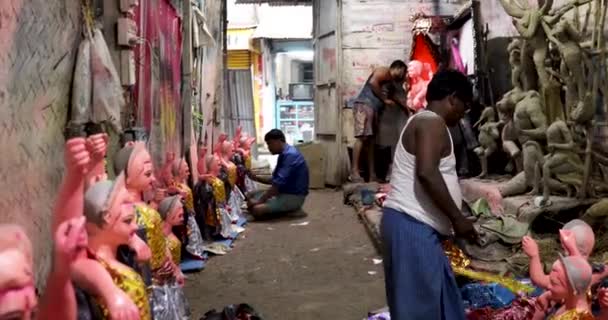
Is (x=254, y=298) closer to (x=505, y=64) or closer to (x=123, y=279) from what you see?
(x=123, y=279)

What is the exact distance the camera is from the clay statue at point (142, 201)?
3.38 m

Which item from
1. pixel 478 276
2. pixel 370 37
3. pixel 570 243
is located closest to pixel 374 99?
pixel 370 37

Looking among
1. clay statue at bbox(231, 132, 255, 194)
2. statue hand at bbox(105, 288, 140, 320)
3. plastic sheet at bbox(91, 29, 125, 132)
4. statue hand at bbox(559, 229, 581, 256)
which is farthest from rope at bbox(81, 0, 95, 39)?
clay statue at bbox(231, 132, 255, 194)

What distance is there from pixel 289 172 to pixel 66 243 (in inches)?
260

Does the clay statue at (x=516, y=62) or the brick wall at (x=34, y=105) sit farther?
the clay statue at (x=516, y=62)

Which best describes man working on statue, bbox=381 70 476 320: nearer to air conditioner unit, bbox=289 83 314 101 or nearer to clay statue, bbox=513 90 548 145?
clay statue, bbox=513 90 548 145

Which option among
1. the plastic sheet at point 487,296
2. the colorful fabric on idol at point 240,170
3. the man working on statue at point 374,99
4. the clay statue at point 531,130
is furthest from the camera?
the man working on statue at point 374,99

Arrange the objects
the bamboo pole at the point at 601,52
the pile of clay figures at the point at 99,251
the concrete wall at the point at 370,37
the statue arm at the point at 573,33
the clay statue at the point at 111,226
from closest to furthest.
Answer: the pile of clay figures at the point at 99,251
the clay statue at the point at 111,226
the bamboo pole at the point at 601,52
the statue arm at the point at 573,33
the concrete wall at the point at 370,37

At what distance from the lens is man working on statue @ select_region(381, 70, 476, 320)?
3.18m

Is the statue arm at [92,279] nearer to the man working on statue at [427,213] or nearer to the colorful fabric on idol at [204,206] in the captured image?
the man working on statue at [427,213]

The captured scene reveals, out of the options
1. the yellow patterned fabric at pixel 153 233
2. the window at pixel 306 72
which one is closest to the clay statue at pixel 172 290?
the yellow patterned fabric at pixel 153 233

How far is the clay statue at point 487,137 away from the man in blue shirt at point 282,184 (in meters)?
2.21

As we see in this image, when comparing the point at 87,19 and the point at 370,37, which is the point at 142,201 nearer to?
the point at 87,19

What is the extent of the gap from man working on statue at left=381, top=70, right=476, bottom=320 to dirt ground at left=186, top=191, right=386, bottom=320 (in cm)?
153
